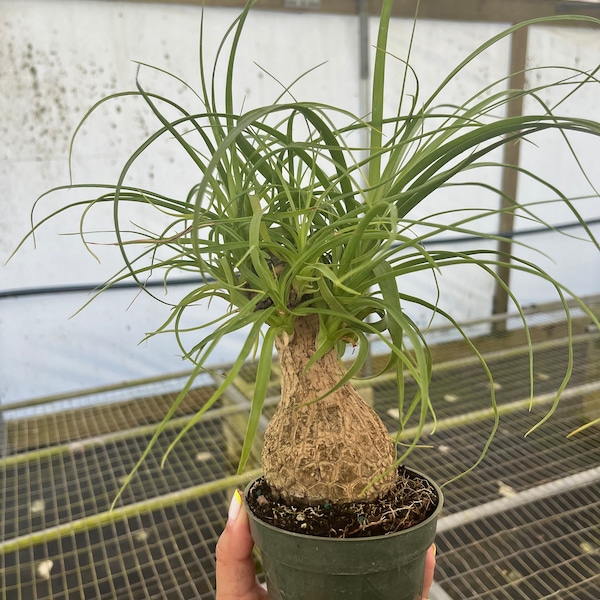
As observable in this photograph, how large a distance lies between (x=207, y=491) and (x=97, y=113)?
4.53 ft

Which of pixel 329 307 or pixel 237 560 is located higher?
pixel 329 307

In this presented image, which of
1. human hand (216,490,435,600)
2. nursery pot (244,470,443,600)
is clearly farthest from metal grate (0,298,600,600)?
nursery pot (244,470,443,600)

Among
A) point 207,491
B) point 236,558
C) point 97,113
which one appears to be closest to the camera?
point 236,558

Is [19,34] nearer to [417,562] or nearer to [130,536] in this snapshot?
[130,536]

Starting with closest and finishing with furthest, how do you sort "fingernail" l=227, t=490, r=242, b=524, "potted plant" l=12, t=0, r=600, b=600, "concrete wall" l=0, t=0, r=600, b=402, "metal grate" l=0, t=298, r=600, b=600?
"potted plant" l=12, t=0, r=600, b=600
"fingernail" l=227, t=490, r=242, b=524
"metal grate" l=0, t=298, r=600, b=600
"concrete wall" l=0, t=0, r=600, b=402

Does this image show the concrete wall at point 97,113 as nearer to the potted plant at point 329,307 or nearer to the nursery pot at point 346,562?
the potted plant at point 329,307

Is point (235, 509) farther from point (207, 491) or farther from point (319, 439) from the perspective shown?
Result: point (207, 491)

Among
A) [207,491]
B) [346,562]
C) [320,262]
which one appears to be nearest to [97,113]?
[207,491]

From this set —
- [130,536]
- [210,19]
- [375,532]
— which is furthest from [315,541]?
[210,19]

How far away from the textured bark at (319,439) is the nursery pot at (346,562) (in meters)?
0.05

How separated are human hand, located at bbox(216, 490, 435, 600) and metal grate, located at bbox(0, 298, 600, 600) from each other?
0.21m

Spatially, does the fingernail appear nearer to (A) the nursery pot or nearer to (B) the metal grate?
(A) the nursery pot

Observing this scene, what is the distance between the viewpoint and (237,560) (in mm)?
576

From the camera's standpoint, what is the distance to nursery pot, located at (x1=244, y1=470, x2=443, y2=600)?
47 centimetres
